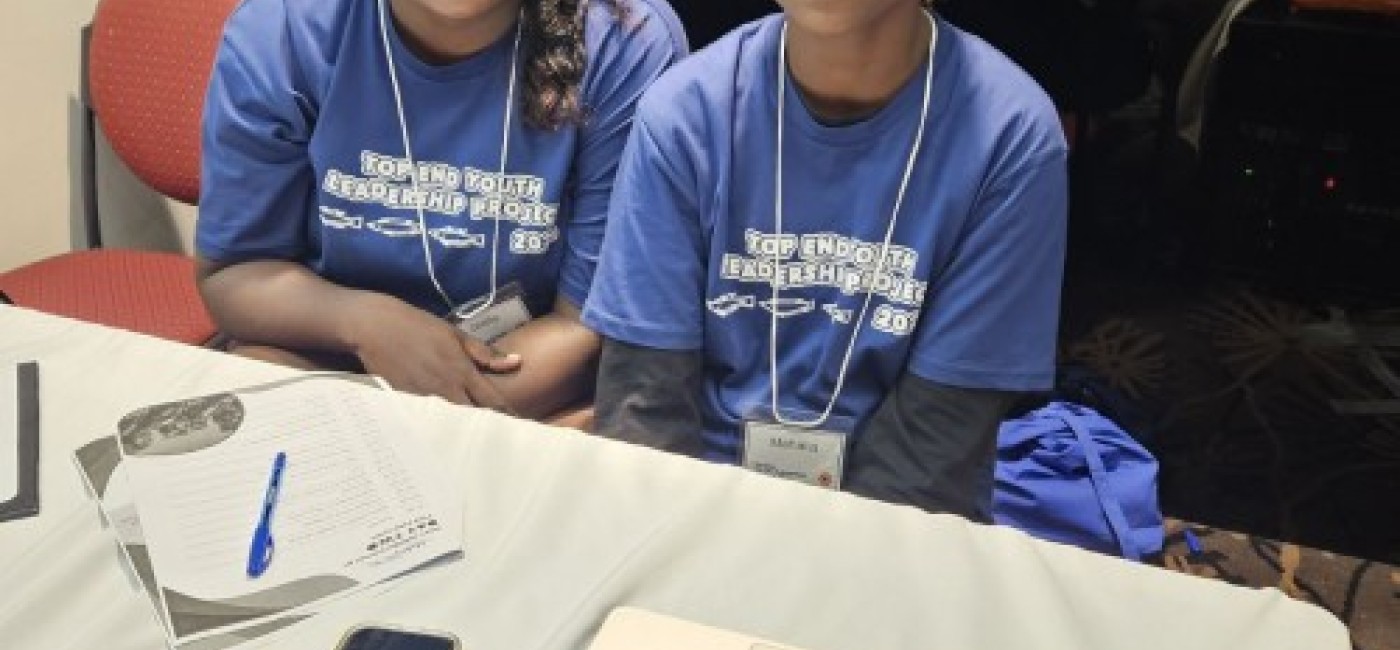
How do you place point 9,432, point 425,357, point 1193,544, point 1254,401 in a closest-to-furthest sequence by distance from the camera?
point 9,432 < point 425,357 < point 1193,544 < point 1254,401

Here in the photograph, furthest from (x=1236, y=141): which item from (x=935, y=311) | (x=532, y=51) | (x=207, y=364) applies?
(x=207, y=364)

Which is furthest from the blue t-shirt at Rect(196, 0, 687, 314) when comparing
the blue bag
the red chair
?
the blue bag

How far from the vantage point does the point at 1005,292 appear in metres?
1.30

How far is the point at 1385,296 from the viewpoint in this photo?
2.30 meters

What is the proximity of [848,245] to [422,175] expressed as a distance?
520 millimetres

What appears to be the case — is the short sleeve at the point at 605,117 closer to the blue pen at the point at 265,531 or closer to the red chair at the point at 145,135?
the blue pen at the point at 265,531

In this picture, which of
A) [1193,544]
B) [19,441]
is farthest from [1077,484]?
[19,441]

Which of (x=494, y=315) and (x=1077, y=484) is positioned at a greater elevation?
(x=494, y=315)

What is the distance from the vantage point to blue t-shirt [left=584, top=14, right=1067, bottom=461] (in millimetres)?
1290

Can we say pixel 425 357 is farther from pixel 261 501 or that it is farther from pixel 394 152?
pixel 261 501

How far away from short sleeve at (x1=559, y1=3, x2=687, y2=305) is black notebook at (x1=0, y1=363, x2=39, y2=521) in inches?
24.7

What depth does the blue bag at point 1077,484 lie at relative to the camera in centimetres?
161

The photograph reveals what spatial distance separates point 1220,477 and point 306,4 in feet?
5.94

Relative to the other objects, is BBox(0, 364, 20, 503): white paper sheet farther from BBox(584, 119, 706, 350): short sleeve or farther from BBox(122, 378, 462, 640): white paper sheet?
BBox(584, 119, 706, 350): short sleeve
